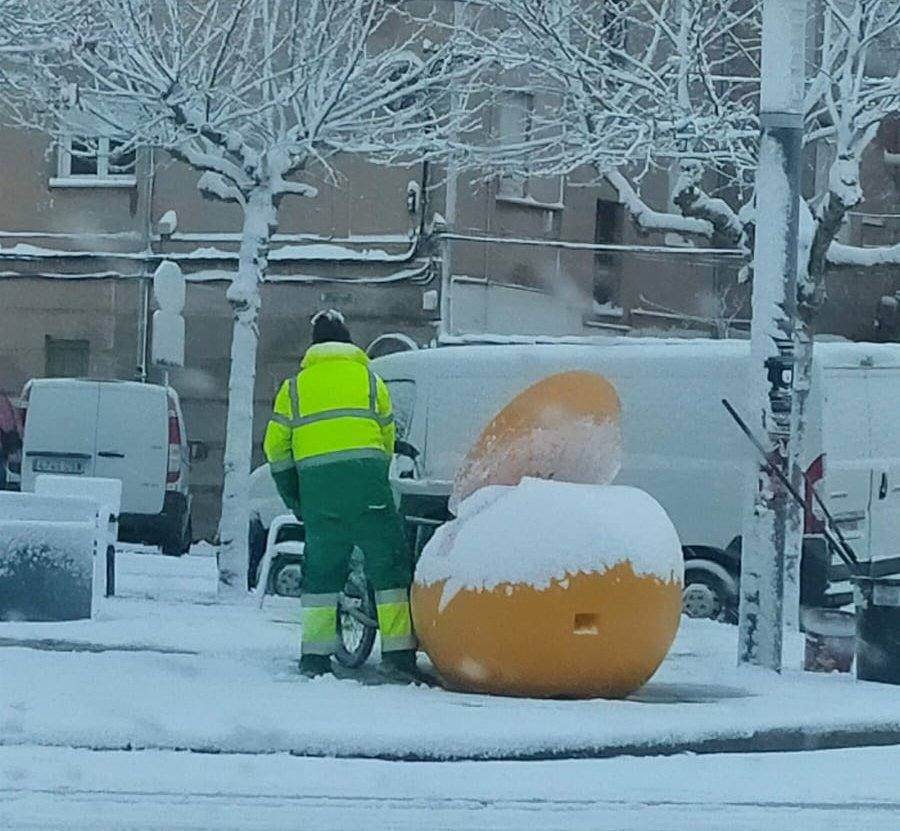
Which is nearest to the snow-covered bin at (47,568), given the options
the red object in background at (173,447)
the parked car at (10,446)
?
the red object in background at (173,447)

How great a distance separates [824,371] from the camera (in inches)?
598

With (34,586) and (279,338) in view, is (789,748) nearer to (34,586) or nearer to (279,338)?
(34,586)

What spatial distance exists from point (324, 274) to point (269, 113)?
1018cm

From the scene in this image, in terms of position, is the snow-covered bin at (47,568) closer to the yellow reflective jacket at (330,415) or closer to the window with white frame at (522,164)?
the yellow reflective jacket at (330,415)

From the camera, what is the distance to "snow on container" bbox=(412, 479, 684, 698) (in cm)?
1000

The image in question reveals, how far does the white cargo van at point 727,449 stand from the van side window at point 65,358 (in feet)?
49.8

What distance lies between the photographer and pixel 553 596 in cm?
998

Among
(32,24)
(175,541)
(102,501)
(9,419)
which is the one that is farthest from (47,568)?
(9,419)

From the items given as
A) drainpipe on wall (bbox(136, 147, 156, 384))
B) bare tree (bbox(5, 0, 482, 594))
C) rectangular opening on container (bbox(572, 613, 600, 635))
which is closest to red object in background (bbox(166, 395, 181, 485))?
bare tree (bbox(5, 0, 482, 594))

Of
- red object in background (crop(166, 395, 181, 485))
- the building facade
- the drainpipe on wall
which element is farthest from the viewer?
the drainpipe on wall

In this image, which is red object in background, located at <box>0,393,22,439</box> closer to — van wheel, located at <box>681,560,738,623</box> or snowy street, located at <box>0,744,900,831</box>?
van wheel, located at <box>681,560,738,623</box>

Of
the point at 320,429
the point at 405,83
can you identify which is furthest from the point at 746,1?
the point at 320,429

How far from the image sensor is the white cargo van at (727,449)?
15.2m

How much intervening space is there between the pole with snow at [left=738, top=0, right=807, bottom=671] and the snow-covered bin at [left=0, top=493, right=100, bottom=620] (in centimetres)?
397
